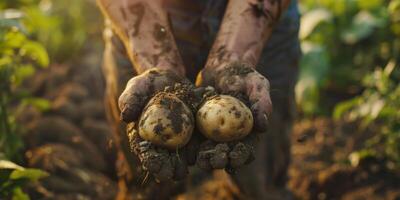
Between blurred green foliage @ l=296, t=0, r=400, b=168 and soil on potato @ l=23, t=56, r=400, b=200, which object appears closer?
soil on potato @ l=23, t=56, r=400, b=200

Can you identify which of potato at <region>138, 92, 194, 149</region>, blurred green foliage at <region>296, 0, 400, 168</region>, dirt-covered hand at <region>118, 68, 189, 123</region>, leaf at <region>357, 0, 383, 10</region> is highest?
dirt-covered hand at <region>118, 68, 189, 123</region>

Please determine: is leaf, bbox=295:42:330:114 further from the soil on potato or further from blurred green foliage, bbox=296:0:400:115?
the soil on potato

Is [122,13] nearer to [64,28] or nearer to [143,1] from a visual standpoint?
[143,1]

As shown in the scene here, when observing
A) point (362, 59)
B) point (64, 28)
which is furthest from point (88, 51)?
point (362, 59)

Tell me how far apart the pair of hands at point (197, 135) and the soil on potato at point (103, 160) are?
0.86m

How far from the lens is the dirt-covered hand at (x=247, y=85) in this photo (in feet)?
5.41

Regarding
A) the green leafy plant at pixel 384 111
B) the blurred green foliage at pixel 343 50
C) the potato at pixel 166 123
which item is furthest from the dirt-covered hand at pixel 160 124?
the blurred green foliage at pixel 343 50

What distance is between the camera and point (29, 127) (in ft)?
10.3

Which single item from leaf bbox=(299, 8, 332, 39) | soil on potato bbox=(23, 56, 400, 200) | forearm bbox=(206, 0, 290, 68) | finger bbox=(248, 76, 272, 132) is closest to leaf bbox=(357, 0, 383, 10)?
leaf bbox=(299, 8, 332, 39)

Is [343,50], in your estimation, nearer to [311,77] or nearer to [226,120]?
[311,77]

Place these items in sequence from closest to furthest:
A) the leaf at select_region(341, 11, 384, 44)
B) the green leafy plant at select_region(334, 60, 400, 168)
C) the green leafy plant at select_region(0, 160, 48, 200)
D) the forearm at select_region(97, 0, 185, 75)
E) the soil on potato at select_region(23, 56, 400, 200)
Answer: the forearm at select_region(97, 0, 185, 75) < the green leafy plant at select_region(0, 160, 48, 200) < the green leafy plant at select_region(334, 60, 400, 168) < the soil on potato at select_region(23, 56, 400, 200) < the leaf at select_region(341, 11, 384, 44)

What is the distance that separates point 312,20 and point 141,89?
2.58 metres

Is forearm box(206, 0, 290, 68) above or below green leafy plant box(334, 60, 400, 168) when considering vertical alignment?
above

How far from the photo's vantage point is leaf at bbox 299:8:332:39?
13.1 ft
